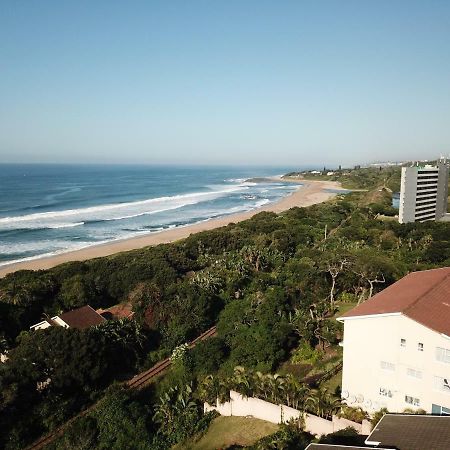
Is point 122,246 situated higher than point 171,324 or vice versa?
point 171,324

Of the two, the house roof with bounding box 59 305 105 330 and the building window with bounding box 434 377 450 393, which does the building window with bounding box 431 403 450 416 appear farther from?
the house roof with bounding box 59 305 105 330

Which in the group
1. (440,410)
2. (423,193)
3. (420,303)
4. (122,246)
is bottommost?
(122,246)

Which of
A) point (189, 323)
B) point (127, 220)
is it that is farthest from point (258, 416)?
point (127, 220)

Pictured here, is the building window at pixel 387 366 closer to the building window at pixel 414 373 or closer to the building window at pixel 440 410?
the building window at pixel 414 373

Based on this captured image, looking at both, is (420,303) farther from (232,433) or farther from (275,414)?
(232,433)

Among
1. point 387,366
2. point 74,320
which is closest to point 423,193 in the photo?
point 387,366

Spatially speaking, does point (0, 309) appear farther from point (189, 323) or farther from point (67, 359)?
point (189, 323)

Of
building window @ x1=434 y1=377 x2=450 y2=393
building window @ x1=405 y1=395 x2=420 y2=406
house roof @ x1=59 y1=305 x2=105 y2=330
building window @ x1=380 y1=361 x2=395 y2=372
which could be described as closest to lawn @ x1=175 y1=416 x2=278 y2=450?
building window @ x1=380 y1=361 x2=395 y2=372
